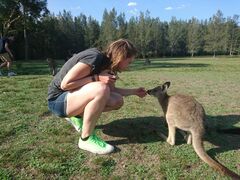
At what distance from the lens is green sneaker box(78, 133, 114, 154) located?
156 inches

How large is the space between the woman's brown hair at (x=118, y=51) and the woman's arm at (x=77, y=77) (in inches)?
11.9

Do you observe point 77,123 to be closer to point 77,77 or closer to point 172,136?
point 77,77

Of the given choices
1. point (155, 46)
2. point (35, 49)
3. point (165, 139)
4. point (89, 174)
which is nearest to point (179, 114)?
point (165, 139)

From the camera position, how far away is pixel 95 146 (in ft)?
13.1

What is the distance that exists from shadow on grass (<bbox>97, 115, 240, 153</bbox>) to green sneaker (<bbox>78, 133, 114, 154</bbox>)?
0.33 metres

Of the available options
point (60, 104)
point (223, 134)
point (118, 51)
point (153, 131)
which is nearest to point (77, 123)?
point (60, 104)

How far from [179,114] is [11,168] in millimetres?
2091

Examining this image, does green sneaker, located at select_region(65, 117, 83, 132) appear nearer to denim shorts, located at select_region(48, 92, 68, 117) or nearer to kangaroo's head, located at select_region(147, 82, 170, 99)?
denim shorts, located at select_region(48, 92, 68, 117)

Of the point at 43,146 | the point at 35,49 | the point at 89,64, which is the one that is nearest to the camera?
the point at 89,64

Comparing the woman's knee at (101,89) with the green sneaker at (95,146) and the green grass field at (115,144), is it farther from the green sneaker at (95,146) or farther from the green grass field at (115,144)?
the green grass field at (115,144)

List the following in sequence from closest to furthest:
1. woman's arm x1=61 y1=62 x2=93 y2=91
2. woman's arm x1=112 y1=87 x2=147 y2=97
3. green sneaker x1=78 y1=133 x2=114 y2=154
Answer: woman's arm x1=61 y1=62 x2=93 y2=91 → green sneaker x1=78 y1=133 x2=114 y2=154 → woman's arm x1=112 y1=87 x2=147 y2=97

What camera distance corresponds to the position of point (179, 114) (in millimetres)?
4301

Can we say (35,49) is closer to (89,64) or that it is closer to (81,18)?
(81,18)

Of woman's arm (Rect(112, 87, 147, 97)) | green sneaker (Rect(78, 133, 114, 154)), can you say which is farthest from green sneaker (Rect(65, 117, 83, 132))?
woman's arm (Rect(112, 87, 147, 97))
